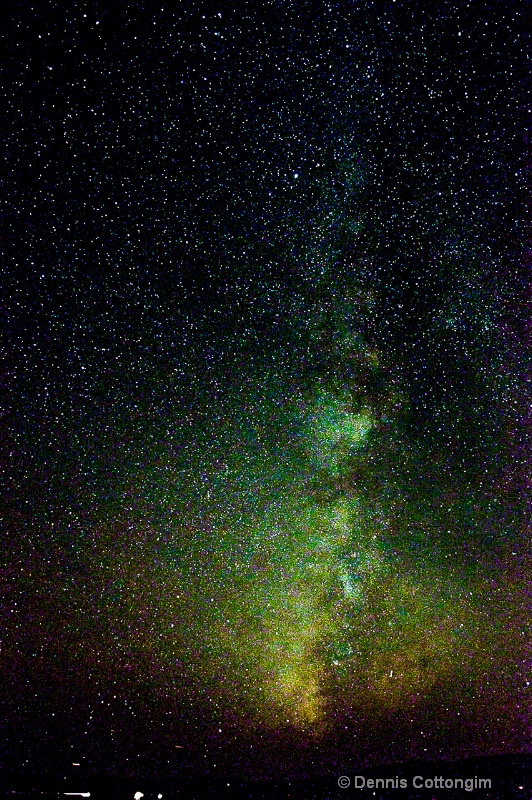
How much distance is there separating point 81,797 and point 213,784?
18.1 feet

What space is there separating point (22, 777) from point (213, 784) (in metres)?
5.52

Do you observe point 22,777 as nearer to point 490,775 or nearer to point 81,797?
point 81,797

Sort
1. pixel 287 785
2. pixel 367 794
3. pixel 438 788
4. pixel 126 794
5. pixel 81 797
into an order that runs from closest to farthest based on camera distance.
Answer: pixel 81 797, pixel 438 788, pixel 126 794, pixel 287 785, pixel 367 794

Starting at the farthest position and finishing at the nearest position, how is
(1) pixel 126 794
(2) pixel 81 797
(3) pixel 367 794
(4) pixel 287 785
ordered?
(3) pixel 367 794 → (4) pixel 287 785 → (1) pixel 126 794 → (2) pixel 81 797

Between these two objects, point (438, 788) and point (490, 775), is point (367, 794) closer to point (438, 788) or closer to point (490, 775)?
point (490, 775)

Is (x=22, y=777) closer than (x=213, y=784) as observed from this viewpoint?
Yes

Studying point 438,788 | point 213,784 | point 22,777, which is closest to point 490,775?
point 438,788

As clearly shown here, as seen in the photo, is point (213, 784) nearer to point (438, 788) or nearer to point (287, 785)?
point (287, 785)

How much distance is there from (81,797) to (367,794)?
1156cm

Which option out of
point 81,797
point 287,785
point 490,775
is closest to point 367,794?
point 287,785

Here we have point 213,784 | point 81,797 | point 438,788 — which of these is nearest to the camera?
point 81,797

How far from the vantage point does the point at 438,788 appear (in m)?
9.59

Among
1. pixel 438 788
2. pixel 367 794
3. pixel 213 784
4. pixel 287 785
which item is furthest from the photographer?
pixel 367 794

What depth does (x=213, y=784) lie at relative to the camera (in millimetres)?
13344
